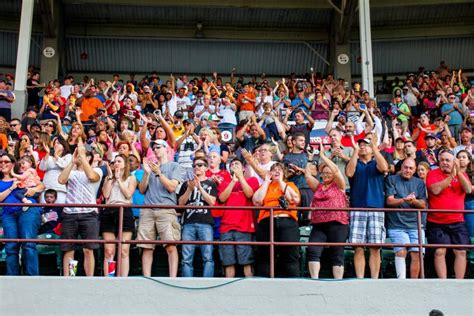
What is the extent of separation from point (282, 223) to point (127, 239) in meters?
1.96

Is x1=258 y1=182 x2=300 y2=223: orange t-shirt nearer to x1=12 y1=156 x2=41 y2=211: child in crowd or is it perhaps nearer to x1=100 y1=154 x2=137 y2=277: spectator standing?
x1=100 y1=154 x2=137 y2=277: spectator standing

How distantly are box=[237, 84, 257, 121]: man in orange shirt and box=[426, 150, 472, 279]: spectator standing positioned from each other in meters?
8.20

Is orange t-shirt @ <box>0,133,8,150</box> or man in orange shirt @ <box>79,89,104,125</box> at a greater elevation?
man in orange shirt @ <box>79,89,104,125</box>

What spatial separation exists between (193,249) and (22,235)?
2104mm

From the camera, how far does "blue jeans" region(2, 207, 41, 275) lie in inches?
373

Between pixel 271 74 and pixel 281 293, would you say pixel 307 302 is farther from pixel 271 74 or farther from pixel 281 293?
pixel 271 74

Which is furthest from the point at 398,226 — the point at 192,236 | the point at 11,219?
the point at 11,219

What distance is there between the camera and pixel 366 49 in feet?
60.6

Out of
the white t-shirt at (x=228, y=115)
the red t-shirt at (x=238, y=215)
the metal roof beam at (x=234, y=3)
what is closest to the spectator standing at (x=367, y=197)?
the red t-shirt at (x=238, y=215)

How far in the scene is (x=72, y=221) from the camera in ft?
31.4

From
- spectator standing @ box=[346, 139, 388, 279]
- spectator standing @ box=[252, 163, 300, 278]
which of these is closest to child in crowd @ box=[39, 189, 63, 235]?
spectator standing @ box=[252, 163, 300, 278]

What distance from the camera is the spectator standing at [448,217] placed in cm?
971

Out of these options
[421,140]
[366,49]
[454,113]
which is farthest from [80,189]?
[454,113]

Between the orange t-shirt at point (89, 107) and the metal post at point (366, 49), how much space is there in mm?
6115
